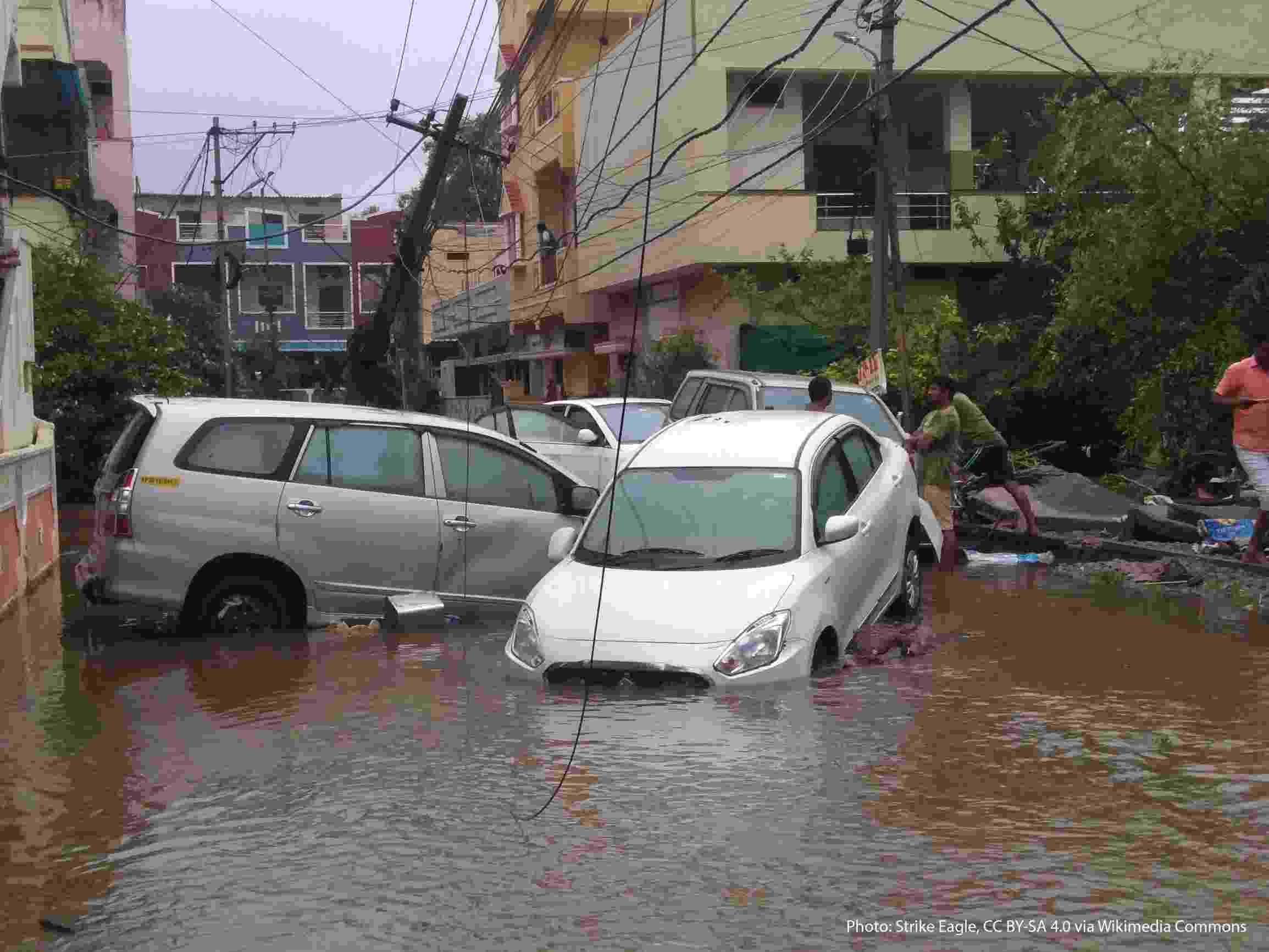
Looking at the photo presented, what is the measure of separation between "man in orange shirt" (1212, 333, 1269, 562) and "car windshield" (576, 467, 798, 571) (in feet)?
14.2

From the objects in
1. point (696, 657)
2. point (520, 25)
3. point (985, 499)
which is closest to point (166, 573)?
point (696, 657)

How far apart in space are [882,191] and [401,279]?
271 inches

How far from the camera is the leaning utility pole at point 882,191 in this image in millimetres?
20266

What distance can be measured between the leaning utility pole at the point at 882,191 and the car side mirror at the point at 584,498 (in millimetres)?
10480

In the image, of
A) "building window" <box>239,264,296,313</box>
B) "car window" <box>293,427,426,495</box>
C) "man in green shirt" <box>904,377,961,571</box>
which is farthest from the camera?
"building window" <box>239,264,296,313</box>

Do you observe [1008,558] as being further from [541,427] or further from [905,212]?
[905,212]

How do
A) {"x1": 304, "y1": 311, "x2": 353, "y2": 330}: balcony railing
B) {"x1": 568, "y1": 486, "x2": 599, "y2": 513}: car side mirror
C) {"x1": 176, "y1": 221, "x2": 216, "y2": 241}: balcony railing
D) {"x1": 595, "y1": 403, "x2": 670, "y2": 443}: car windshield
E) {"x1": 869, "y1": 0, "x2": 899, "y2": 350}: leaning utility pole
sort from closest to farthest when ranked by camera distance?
{"x1": 568, "y1": 486, "x2": 599, "y2": 513}: car side mirror
{"x1": 595, "y1": 403, "x2": 670, "y2": 443}: car windshield
{"x1": 869, "y1": 0, "x2": 899, "y2": 350}: leaning utility pole
{"x1": 176, "y1": 221, "x2": 216, "y2": 241}: balcony railing
{"x1": 304, "y1": 311, "x2": 353, "y2": 330}: balcony railing

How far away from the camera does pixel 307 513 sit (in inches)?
414

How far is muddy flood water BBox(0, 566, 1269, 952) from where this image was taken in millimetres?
4918

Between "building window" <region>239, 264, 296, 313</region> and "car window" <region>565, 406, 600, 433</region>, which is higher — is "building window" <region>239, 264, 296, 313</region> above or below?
above

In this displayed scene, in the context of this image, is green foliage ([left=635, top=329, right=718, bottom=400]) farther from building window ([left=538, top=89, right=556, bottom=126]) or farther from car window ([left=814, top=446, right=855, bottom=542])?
car window ([left=814, top=446, right=855, bottom=542])

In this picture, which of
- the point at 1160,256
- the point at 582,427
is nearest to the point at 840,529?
the point at 582,427

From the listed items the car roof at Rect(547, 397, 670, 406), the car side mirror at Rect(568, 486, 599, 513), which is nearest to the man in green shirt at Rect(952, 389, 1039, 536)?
the car roof at Rect(547, 397, 670, 406)

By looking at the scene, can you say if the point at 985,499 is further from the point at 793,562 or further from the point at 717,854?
the point at 717,854
